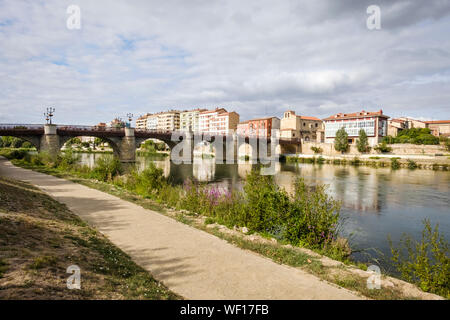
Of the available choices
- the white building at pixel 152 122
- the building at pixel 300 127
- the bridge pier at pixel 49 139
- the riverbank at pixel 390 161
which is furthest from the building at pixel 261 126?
the white building at pixel 152 122

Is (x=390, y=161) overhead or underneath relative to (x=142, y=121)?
underneath

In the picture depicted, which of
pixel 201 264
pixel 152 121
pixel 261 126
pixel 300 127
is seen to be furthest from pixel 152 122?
pixel 201 264

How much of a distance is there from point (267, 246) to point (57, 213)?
6553 mm

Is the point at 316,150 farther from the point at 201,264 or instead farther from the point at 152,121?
the point at 152,121

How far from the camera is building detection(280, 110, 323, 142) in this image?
293 feet

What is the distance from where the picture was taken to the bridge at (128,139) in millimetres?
39094

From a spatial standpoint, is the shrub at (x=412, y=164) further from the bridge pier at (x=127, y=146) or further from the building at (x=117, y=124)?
the building at (x=117, y=124)

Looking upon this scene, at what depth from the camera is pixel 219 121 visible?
109m

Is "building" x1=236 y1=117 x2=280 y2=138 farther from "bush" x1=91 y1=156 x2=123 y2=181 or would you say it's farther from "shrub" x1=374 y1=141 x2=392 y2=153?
"bush" x1=91 y1=156 x2=123 y2=181

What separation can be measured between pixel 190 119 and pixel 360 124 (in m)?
77.2

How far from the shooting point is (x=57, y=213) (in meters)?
8.43

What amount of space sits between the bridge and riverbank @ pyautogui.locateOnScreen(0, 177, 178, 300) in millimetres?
33650
